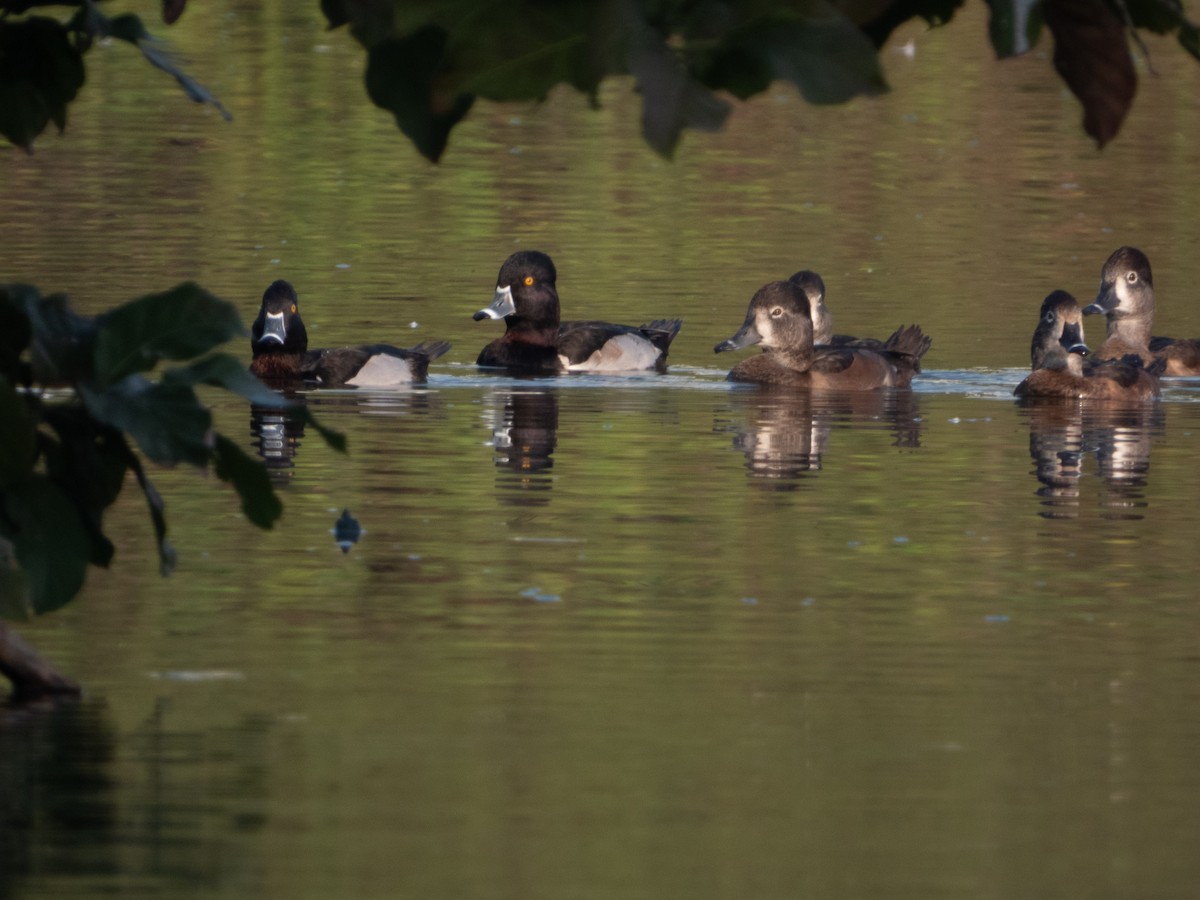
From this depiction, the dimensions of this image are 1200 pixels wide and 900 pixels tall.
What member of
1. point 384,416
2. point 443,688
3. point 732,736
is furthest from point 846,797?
point 384,416

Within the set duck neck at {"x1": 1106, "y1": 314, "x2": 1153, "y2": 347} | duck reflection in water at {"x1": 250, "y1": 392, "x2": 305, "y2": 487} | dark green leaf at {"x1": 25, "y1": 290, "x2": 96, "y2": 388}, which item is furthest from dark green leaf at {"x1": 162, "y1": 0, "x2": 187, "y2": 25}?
duck neck at {"x1": 1106, "y1": 314, "x2": 1153, "y2": 347}

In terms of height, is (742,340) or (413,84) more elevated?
(413,84)

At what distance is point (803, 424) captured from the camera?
45.4 feet

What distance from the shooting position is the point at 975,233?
20922mm

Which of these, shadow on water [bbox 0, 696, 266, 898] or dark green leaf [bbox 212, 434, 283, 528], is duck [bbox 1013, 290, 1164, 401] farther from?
dark green leaf [bbox 212, 434, 283, 528]

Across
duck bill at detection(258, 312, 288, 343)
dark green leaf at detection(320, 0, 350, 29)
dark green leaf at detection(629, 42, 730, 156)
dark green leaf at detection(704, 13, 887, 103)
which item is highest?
dark green leaf at detection(320, 0, 350, 29)

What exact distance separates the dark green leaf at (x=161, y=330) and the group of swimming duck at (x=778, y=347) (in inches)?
392

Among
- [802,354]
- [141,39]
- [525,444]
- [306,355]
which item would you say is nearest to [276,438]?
[525,444]

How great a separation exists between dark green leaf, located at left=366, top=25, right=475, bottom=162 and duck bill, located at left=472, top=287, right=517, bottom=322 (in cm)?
1310

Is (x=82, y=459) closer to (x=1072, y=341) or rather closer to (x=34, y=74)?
(x=34, y=74)

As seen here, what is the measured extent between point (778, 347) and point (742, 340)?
26.9 inches

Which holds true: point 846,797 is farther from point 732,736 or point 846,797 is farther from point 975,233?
point 975,233

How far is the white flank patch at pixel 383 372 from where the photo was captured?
47.6 feet

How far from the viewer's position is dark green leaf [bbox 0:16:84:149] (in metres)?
4.88
